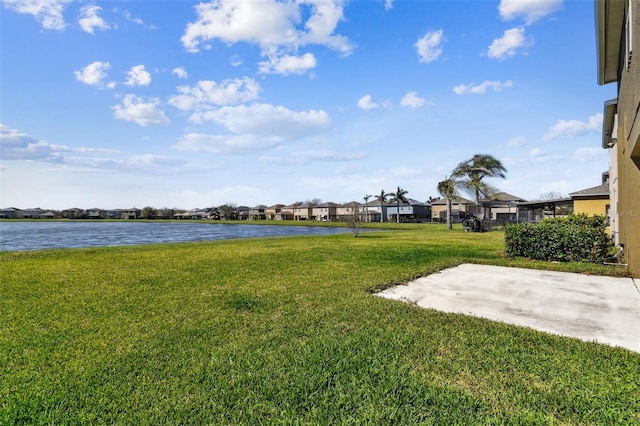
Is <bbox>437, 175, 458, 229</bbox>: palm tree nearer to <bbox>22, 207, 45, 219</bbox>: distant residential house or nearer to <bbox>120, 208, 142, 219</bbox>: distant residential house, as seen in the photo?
<bbox>120, 208, 142, 219</bbox>: distant residential house

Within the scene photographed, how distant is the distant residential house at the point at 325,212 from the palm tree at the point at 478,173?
5365cm

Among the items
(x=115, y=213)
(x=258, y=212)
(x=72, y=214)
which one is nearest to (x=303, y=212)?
(x=258, y=212)

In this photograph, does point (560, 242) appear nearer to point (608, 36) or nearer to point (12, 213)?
point (608, 36)

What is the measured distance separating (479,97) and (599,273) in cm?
1110

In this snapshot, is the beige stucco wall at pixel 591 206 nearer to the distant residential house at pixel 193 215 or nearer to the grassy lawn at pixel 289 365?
the grassy lawn at pixel 289 365

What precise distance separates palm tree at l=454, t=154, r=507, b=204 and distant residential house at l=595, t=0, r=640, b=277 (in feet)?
67.9

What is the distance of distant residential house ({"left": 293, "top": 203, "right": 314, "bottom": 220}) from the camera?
3743 inches

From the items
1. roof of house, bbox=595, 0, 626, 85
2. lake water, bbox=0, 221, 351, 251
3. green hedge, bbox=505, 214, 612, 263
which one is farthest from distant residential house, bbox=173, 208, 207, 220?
roof of house, bbox=595, 0, 626, 85

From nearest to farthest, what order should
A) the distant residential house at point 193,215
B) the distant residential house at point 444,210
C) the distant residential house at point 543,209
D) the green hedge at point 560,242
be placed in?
the green hedge at point 560,242 → the distant residential house at point 543,209 → the distant residential house at point 444,210 → the distant residential house at point 193,215

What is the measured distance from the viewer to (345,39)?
14.7 meters

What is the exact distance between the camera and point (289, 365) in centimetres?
329

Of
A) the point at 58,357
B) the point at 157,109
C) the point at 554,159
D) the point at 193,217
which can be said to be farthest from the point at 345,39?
the point at 193,217

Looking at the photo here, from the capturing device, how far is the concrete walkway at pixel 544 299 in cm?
434

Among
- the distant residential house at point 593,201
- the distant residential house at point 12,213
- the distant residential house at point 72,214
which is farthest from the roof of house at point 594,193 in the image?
the distant residential house at point 12,213
